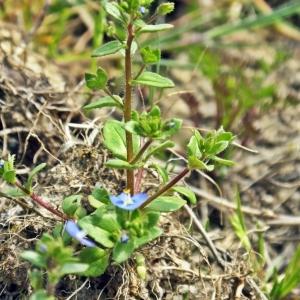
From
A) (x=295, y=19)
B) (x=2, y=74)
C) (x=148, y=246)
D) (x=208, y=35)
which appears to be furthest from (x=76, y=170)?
(x=295, y=19)

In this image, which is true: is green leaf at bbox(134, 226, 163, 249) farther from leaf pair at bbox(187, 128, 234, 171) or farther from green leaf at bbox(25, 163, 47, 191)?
green leaf at bbox(25, 163, 47, 191)

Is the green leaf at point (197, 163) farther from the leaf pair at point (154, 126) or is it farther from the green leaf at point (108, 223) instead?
the green leaf at point (108, 223)

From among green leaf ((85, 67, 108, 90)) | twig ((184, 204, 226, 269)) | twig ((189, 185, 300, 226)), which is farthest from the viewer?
twig ((189, 185, 300, 226))

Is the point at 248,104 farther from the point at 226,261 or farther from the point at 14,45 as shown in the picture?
the point at 14,45

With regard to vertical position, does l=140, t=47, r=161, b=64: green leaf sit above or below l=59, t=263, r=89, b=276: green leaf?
above

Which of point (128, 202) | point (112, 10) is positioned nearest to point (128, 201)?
point (128, 202)

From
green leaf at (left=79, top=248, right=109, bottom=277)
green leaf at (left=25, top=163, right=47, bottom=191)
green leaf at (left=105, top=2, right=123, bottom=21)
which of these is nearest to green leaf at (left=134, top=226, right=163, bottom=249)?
green leaf at (left=79, top=248, right=109, bottom=277)

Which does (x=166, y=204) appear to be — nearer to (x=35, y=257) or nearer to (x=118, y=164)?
(x=118, y=164)
